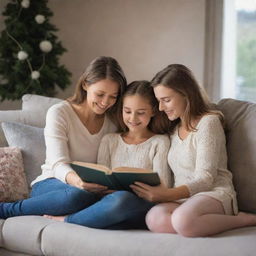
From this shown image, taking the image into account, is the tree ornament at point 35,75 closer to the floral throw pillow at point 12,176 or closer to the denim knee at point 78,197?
the floral throw pillow at point 12,176

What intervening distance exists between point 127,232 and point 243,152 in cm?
61

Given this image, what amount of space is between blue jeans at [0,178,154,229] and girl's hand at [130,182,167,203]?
0.03m

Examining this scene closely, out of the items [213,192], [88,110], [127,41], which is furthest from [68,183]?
[127,41]

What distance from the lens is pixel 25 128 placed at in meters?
2.67

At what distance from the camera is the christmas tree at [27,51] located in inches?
150

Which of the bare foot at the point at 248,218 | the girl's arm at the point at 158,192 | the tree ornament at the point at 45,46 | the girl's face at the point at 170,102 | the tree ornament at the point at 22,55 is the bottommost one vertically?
the bare foot at the point at 248,218

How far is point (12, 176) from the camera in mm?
2512

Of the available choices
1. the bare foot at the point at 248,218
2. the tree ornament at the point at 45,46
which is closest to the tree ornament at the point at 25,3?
the tree ornament at the point at 45,46

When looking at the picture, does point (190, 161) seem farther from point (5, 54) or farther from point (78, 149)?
point (5, 54)

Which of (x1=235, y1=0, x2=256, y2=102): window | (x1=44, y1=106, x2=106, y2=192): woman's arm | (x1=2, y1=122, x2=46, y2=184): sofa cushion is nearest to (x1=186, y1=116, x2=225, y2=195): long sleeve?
(x1=44, y1=106, x2=106, y2=192): woman's arm

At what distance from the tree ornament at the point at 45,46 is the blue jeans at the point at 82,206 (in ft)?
5.11

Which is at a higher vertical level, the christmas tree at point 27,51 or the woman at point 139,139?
the christmas tree at point 27,51

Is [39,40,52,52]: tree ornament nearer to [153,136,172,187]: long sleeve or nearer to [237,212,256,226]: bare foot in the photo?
[153,136,172,187]: long sleeve

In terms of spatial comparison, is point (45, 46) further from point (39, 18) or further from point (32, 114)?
point (32, 114)
